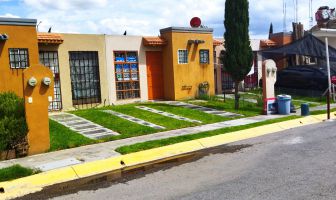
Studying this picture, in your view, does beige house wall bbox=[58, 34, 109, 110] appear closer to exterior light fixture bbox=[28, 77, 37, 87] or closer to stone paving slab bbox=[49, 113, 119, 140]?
stone paving slab bbox=[49, 113, 119, 140]

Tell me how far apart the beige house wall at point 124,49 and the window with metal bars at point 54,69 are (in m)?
2.57

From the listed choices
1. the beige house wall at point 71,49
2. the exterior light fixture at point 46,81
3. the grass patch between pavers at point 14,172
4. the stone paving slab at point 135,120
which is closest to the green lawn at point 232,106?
the stone paving slab at point 135,120

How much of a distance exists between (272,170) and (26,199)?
205 inches

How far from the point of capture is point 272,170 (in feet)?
29.0

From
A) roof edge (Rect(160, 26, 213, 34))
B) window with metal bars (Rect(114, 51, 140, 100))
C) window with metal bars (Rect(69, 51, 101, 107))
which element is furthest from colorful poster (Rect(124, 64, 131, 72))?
roof edge (Rect(160, 26, 213, 34))

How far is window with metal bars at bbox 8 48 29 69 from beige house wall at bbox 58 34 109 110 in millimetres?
1904

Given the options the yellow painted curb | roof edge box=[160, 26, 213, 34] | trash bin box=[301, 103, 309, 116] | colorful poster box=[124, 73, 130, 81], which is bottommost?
the yellow painted curb

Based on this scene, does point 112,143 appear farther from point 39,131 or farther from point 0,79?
point 0,79

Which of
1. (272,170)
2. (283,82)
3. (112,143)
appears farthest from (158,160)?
(283,82)

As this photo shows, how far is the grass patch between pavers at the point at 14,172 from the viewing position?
9180mm

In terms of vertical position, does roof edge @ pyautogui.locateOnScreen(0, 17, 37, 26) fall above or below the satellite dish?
below

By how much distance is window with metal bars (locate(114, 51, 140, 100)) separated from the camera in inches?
800

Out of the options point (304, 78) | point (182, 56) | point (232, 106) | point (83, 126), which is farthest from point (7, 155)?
point (304, 78)

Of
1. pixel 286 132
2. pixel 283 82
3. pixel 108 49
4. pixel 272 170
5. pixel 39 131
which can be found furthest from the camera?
pixel 283 82
